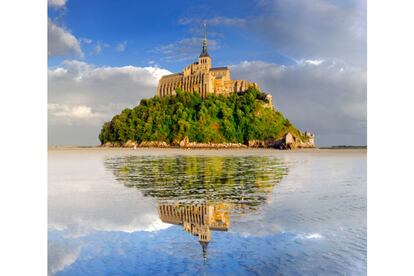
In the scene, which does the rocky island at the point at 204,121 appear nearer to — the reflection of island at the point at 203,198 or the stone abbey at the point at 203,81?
the stone abbey at the point at 203,81

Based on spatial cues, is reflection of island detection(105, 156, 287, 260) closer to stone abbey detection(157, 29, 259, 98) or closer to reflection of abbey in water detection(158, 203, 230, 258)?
reflection of abbey in water detection(158, 203, 230, 258)

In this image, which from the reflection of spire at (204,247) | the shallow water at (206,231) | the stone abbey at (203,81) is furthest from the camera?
the stone abbey at (203,81)

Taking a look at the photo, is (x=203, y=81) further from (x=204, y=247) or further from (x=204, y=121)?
(x=204, y=247)

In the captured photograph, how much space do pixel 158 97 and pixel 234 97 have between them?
5.81 metres

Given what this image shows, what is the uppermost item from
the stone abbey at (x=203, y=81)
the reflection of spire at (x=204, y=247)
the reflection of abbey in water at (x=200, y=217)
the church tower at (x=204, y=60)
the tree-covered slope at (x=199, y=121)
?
the church tower at (x=204, y=60)

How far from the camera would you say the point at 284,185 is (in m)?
6.29

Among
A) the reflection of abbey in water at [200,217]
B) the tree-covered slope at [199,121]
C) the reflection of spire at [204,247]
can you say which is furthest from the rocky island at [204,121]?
the reflection of spire at [204,247]

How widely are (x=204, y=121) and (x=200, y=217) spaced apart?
24.7 metres

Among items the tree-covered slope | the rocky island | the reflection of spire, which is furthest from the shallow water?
the tree-covered slope

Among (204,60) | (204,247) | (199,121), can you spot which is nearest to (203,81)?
(204,60)

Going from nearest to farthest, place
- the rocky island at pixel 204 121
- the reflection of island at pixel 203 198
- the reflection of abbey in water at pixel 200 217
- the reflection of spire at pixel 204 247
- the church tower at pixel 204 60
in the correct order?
the reflection of spire at pixel 204 247 < the reflection of abbey in water at pixel 200 217 < the reflection of island at pixel 203 198 < the rocky island at pixel 204 121 < the church tower at pixel 204 60

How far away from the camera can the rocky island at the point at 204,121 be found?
27953mm

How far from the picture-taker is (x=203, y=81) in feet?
102
